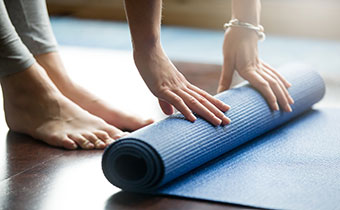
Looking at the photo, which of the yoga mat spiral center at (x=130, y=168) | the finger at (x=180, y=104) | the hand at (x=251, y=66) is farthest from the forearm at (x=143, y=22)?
the hand at (x=251, y=66)

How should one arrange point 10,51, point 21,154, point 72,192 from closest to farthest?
point 72,192 → point 21,154 → point 10,51

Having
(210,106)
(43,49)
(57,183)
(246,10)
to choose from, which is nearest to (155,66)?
(210,106)

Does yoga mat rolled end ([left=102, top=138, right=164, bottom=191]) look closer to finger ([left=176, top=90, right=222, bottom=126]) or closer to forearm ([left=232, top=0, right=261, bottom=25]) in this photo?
finger ([left=176, top=90, right=222, bottom=126])

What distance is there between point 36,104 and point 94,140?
0.81 feet

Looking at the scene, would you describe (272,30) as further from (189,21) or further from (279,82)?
(279,82)

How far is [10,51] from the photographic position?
2012 mm

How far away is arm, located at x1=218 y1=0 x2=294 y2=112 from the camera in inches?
82.4

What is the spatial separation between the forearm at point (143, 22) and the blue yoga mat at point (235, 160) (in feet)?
0.71

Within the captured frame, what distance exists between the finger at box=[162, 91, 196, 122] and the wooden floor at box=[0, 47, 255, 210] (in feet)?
0.88

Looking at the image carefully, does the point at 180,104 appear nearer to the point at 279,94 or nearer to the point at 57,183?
the point at 57,183

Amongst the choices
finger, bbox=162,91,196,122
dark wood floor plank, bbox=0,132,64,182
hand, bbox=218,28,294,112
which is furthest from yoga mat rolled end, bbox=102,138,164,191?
hand, bbox=218,28,294,112

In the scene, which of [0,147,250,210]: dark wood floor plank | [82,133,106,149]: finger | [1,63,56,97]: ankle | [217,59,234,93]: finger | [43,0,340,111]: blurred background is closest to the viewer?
[0,147,250,210]: dark wood floor plank

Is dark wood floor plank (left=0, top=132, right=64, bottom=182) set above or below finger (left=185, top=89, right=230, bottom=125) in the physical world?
below

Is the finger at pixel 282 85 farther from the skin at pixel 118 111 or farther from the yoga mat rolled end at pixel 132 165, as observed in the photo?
the yoga mat rolled end at pixel 132 165
